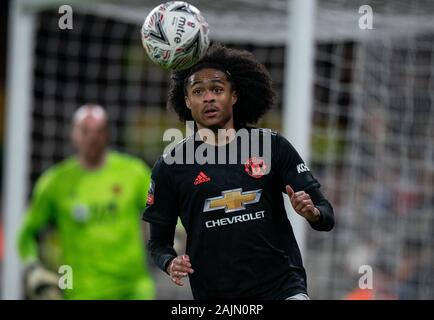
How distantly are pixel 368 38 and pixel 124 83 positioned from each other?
9.19ft

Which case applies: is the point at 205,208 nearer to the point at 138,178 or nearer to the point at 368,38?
the point at 138,178

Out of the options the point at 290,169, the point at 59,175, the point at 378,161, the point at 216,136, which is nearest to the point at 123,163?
the point at 59,175

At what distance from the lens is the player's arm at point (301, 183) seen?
3510 millimetres

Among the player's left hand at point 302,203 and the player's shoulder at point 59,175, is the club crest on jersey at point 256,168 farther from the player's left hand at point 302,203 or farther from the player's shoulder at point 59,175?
the player's shoulder at point 59,175

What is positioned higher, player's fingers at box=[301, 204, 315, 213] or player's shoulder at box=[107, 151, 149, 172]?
player's shoulder at box=[107, 151, 149, 172]

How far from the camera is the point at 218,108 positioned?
3.63m

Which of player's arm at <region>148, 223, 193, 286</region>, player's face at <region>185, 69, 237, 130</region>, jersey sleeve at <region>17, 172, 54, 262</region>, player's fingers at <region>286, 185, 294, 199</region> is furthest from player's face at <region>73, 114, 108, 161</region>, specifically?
player's fingers at <region>286, 185, 294, 199</region>

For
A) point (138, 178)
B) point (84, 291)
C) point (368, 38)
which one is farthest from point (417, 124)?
point (84, 291)

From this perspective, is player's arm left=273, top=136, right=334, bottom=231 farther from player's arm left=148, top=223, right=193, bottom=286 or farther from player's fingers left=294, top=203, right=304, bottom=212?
player's arm left=148, top=223, right=193, bottom=286

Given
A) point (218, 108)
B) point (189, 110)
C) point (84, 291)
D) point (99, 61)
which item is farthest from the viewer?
point (99, 61)

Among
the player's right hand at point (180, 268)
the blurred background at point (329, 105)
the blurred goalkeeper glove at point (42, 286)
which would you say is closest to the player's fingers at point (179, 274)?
the player's right hand at point (180, 268)

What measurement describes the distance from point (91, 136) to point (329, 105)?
210 centimetres

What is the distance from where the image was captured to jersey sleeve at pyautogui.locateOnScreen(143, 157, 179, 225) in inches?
146

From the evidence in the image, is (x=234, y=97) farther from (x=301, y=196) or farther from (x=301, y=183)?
(x=301, y=196)
